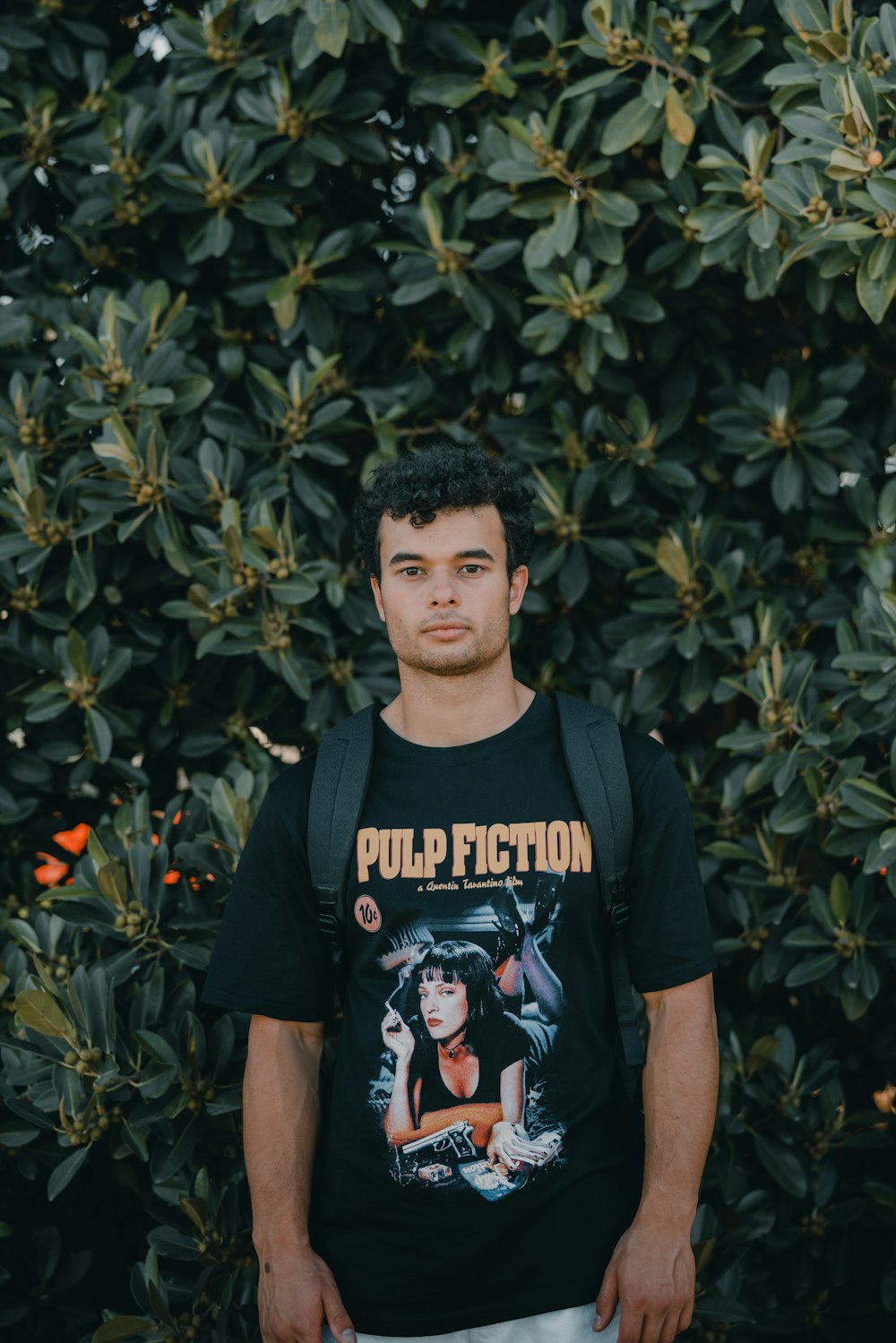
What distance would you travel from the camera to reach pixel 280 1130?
204 cm

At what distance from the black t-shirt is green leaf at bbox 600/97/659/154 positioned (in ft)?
4.74

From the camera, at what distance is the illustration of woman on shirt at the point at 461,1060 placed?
1929 millimetres

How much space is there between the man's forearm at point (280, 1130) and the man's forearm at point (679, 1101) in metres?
0.56

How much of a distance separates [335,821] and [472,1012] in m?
0.38

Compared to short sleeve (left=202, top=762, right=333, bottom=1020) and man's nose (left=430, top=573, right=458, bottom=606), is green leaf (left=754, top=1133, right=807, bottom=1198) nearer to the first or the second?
short sleeve (left=202, top=762, right=333, bottom=1020)

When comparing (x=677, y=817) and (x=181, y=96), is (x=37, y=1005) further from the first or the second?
(x=181, y=96)

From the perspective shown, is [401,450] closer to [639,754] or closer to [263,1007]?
[639,754]

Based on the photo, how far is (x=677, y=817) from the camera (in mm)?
2055

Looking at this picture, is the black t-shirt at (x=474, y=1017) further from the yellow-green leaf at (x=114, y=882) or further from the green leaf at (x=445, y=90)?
the green leaf at (x=445, y=90)

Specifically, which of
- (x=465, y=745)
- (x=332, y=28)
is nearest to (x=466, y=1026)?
(x=465, y=745)

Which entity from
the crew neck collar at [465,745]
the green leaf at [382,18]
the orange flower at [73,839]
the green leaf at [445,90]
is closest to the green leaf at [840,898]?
the crew neck collar at [465,745]

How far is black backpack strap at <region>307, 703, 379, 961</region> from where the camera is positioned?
202 centimetres

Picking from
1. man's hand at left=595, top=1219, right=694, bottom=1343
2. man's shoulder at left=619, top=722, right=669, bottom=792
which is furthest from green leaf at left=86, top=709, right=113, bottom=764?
man's hand at left=595, top=1219, right=694, bottom=1343

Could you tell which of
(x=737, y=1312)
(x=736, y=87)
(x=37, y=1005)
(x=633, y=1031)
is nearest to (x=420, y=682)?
(x=633, y=1031)
